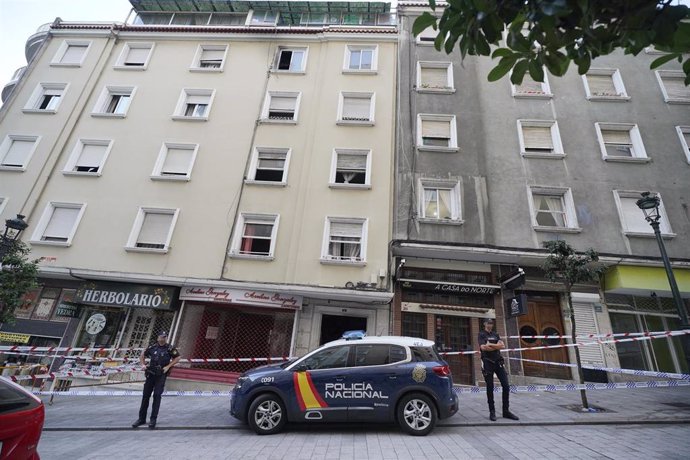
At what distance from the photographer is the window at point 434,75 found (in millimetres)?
14972

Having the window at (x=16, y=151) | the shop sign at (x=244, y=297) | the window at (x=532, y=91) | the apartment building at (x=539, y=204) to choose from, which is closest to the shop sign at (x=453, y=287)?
the apartment building at (x=539, y=204)

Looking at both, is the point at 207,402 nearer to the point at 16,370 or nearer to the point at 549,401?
the point at 16,370

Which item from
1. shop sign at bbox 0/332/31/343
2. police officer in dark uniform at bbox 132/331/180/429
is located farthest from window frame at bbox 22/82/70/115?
police officer in dark uniform at bbox 132/331/180/429

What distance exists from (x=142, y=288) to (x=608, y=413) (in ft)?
45.0

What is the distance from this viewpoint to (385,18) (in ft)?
60.9

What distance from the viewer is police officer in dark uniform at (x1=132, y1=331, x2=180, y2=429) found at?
665cm

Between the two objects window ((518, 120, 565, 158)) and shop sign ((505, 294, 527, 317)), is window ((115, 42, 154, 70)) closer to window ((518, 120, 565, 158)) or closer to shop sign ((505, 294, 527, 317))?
window ((518, 120, 565, 158))

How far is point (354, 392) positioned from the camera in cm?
604

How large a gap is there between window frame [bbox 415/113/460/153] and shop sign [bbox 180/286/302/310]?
7793 millimetres

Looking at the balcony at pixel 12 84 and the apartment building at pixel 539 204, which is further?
the balcony at pixel 12 84

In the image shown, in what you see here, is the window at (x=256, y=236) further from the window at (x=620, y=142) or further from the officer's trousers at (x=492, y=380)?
the window at (x=620, y=142)

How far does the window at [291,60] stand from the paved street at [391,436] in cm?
1470

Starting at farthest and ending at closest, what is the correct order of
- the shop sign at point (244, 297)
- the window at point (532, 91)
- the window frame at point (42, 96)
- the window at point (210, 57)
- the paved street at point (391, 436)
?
the window at point (210, 57) < the window frame at point (42, 96) < the window at point (532, 91) < the shop sign at point (244, 297) < the paved street at point (391, 436)

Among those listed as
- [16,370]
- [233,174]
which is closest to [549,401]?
[233,174]
